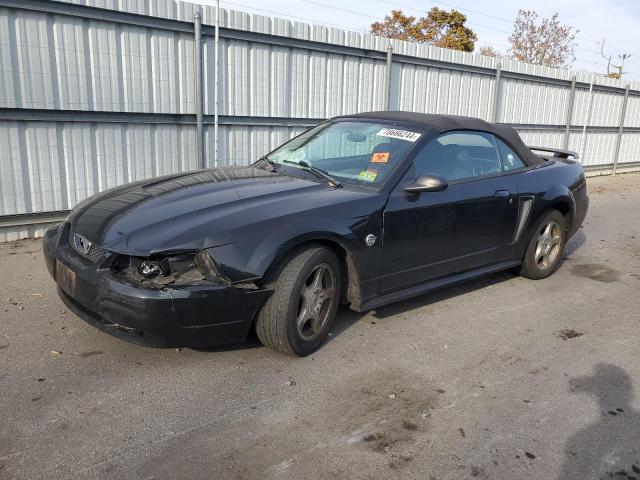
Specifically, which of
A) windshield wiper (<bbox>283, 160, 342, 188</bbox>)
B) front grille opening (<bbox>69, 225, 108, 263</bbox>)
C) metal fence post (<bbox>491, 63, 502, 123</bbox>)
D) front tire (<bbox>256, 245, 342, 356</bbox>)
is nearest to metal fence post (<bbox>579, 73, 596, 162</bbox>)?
metal fence post (<bbox>491, 63, 502, 123</bbox>)

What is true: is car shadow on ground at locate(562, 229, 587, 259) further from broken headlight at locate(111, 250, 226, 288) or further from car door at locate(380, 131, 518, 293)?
broken headlight at locate(111, 250, 226, 288)

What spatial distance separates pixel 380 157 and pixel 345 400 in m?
1.92

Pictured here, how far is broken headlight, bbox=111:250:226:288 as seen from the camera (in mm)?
3090

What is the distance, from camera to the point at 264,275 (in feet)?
10.7

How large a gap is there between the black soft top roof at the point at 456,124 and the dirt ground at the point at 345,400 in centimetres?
153

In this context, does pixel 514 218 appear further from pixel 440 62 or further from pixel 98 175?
pixel 440 62

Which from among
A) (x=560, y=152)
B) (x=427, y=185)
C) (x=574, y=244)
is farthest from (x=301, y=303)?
(x=574, y=244)

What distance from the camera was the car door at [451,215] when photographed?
4.02 meters

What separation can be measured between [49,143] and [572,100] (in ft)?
41.2

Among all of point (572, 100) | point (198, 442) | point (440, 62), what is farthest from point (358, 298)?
point (572, 100)

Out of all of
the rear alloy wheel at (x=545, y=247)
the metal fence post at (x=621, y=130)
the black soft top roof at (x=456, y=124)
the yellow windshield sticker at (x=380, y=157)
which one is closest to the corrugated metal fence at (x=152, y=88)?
the black soft top roof at (x=456, y=124)

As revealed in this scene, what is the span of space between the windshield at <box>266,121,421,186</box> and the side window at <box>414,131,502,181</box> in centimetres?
18

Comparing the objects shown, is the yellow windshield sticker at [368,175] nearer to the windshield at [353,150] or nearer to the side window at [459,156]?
the windshield at [353,150]

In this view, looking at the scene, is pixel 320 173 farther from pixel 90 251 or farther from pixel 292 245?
pixel 90 251
